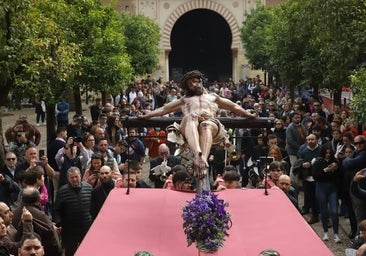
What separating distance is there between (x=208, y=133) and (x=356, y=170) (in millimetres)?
5081

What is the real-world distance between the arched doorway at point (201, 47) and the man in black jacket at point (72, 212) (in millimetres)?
42670

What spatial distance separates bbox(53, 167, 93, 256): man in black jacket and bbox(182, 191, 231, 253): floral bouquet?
3.71 metres

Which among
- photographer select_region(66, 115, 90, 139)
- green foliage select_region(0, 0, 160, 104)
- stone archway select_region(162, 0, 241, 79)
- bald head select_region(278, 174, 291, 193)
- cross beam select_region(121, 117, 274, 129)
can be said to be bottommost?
bald head select_region(278, 174, 291, 193)

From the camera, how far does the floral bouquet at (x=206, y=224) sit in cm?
666

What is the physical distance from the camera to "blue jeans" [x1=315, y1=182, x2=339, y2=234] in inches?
492

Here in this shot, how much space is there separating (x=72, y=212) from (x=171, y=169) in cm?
246

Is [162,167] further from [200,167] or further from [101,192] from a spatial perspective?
[200,167]

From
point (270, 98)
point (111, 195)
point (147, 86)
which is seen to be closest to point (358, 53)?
point (111, 195)

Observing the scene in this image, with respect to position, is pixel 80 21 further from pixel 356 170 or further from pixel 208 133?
pixel 208 133

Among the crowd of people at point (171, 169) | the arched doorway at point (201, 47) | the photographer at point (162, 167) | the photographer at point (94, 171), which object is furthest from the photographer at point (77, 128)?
the arched doorway at point (201, 47)

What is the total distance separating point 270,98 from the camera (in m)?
29.9

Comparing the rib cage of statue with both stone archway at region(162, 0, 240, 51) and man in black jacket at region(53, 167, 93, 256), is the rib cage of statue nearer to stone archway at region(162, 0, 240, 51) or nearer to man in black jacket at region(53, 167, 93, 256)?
man in black jacket at region(53, 167, 93, 256)

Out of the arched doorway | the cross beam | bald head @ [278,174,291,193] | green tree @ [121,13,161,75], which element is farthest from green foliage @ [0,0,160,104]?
the arched doorway

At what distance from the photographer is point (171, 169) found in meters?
12.2
